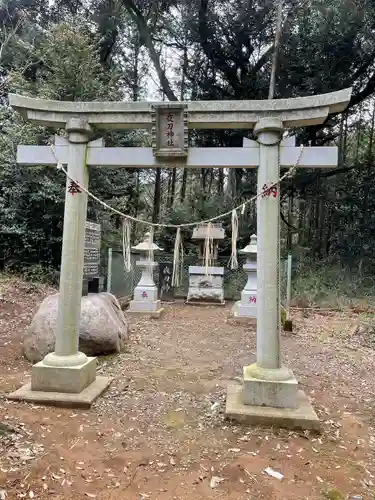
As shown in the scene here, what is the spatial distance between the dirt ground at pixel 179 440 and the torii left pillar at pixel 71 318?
0.73 ft

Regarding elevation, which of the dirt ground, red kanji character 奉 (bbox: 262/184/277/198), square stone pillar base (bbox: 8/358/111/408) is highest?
red kanji character 奉 (bbox: 262/184/277/198)

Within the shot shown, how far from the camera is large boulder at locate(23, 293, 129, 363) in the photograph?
16.5ft

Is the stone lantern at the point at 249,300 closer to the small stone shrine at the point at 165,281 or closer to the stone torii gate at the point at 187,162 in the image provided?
the small stone shrine at the point at 165,281

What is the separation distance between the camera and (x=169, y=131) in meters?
3.99

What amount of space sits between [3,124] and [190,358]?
8.28m

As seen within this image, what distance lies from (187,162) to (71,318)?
202 cm

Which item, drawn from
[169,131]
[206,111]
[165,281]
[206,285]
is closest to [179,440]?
[169,131]

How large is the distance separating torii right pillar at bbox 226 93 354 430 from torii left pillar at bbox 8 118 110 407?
147 cm

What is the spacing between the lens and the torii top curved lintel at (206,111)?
379 cm

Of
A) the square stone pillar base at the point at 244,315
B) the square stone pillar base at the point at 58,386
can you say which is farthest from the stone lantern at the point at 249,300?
the square stone pillar base at the point at 58,386

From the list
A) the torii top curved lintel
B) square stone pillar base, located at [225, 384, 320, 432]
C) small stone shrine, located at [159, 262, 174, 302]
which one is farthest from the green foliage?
square stone pillar base, located at [225, 384, 320, 432]

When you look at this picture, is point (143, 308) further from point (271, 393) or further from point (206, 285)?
point (271, 393)

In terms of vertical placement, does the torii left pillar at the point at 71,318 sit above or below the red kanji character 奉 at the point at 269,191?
below

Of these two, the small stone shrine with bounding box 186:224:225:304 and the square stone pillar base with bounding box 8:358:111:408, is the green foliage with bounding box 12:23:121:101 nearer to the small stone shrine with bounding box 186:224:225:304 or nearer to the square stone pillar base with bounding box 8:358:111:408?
the small stone shrine with bounding box 186:224:225:304
